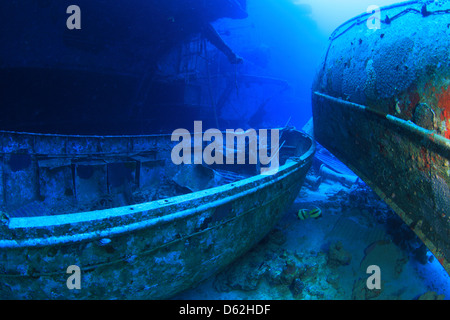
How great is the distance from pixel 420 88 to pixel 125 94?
9988 mm

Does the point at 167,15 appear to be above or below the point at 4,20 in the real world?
above

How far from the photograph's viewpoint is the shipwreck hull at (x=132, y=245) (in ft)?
5.77

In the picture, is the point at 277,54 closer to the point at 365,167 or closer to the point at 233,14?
the point at 233,14

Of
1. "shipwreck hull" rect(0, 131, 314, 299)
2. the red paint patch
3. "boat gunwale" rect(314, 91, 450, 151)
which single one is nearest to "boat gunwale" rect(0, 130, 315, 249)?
"shipwreck hull" rect(0, 131, 314, 299)

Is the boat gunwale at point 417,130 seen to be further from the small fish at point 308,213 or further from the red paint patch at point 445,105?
the small fish at point 308,213

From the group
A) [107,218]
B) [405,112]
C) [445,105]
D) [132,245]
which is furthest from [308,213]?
[107,218]

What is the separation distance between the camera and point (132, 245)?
2.06 m

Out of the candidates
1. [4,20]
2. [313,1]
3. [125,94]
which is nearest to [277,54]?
[125,94]

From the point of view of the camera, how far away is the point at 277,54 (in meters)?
47.9

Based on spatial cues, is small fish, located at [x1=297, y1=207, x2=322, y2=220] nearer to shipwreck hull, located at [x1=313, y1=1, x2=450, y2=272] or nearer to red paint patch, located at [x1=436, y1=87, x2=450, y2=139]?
shipwreck hull, located at [x1=313, y1=1, x2=450, y2=272]

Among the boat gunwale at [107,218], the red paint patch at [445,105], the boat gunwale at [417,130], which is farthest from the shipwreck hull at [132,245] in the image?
the red paint patch at [445,105]

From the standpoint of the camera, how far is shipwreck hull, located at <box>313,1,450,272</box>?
6.67 feet

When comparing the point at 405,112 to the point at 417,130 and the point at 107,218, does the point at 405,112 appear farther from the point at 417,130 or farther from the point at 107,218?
the point at 107,218

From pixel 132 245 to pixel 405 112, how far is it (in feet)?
9.56
